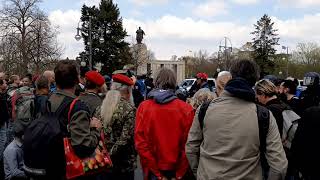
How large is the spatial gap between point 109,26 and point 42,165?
56.0m

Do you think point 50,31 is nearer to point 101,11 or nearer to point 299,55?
point 101,11

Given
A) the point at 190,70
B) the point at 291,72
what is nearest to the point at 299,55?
the point at 291,72

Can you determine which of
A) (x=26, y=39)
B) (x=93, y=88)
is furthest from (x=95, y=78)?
(x=26, y=39)

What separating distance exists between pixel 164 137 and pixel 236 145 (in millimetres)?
1150

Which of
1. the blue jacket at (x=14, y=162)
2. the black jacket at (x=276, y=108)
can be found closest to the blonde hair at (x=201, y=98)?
the black jacket at (x=276, y=108)

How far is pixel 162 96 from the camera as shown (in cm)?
486

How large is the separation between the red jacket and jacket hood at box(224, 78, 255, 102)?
1.00 m

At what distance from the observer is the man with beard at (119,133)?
5.33 m

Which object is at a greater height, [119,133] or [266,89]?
[266,89]

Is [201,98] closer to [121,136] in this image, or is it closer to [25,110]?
[121,136]

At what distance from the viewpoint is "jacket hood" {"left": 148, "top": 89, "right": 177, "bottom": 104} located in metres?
4.84

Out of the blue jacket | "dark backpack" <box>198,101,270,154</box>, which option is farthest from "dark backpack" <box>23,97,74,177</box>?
the blue jacket

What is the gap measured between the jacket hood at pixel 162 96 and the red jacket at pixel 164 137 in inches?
1.5

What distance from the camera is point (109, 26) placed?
5906cm
